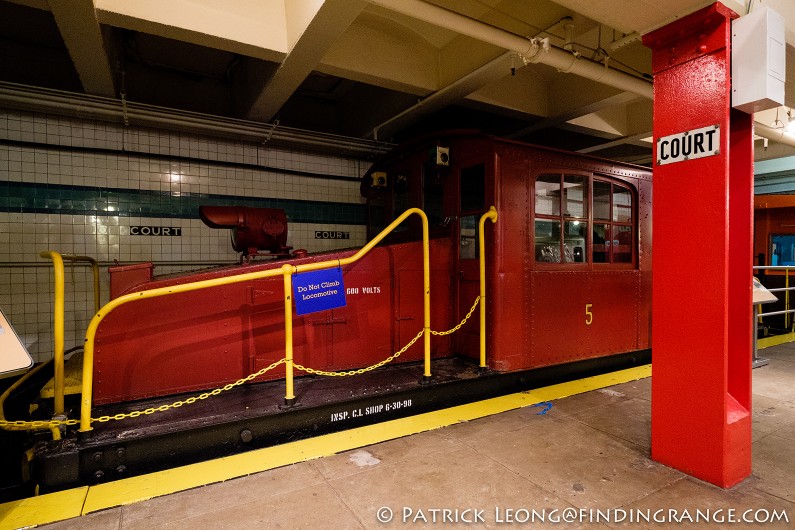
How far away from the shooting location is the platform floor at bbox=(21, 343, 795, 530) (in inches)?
78.3

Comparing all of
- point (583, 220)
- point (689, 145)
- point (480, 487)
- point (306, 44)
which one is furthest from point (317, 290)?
point (583, 220)

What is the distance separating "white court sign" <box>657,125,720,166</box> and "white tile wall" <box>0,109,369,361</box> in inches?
189

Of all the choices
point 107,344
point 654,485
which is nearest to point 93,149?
point 107,344

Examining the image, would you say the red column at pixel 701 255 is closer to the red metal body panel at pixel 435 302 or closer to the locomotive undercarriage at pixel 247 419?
the red metal body panel at pixel 435 302

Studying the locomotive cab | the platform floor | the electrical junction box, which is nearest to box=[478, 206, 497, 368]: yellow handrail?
the locomotive cab

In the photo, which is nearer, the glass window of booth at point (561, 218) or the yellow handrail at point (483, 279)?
the yellow handrail at point (483, 279)

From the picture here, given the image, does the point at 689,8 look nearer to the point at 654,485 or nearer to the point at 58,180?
the point at 654,485

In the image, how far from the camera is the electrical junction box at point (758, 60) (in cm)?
209

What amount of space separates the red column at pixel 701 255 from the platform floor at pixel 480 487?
15 centimetres

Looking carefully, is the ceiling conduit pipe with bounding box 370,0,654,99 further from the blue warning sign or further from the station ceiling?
the blue warning sign

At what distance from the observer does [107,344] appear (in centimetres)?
273

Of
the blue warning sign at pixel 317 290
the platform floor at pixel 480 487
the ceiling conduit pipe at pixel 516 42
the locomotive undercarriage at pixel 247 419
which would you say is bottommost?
the platform floor at pixel 480 487

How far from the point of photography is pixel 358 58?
4504 millimetres

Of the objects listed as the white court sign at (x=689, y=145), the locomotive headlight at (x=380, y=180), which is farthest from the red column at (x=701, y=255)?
the locomotive headlight at (x=380, y=180)
